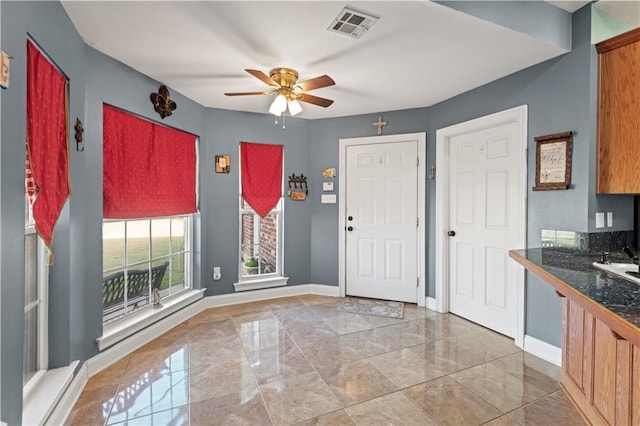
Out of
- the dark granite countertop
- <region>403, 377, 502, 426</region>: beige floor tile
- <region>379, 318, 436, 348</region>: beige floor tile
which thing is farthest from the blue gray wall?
<region>403, 377, 502, 426</region>: beige floor tile

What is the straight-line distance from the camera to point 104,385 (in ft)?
6.88

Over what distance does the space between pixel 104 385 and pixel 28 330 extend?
64 centimetres

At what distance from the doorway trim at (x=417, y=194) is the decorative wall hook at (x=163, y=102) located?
2001 mm

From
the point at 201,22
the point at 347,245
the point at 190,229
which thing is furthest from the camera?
the point at 347,245

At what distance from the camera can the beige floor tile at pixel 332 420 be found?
172cm

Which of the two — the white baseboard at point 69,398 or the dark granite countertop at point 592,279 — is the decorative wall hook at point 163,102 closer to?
the white baseboard at point 69,398

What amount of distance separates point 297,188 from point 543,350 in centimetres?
300

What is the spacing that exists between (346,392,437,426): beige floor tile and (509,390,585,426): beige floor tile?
1.78 feet

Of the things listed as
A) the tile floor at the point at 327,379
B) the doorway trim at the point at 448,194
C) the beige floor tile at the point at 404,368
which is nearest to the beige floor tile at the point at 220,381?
the tile floor at the point at 327,379

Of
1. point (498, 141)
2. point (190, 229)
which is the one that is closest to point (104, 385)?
point (190, 229)

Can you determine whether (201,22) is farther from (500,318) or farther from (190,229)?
(500,318)

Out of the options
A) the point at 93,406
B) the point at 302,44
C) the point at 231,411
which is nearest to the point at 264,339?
the point at 231,411

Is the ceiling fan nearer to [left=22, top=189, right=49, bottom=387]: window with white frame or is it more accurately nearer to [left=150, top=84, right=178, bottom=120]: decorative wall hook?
[left=150, top=84, right=178, bottom=120]: decorative wall hook

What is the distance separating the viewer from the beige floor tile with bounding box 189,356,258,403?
79.0 inches
